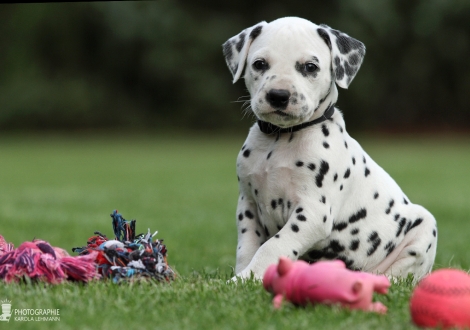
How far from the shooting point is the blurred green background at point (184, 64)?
3491 cm

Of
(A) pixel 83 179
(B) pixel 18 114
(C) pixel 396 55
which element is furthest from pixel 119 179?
(C) pixel 396 55

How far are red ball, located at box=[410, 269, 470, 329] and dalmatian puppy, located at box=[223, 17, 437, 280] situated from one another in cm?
126

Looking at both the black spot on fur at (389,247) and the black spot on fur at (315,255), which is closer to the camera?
the black spot on fur at (315,255)

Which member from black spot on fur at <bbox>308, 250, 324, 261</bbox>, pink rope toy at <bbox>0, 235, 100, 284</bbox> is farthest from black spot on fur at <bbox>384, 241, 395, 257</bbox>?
pink rope toy at <bbox>0, 235, 100, 284</bbox>

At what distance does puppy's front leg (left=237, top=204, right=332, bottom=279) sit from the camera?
4457 millimetres

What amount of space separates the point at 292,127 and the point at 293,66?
1.38ft

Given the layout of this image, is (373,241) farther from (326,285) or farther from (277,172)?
(326,285)

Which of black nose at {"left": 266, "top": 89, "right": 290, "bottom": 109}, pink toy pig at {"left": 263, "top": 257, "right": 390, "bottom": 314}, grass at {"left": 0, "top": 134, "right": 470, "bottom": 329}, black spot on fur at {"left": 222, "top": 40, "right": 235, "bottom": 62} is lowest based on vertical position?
grass at {"left": 0, "top": 134, "right": 470, "bottom": 329}

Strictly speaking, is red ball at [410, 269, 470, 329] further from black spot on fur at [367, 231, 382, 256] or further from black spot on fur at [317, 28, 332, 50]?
black spot on fur at [317, 28, 332, 50]

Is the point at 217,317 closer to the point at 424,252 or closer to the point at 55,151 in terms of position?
the point at 424,252

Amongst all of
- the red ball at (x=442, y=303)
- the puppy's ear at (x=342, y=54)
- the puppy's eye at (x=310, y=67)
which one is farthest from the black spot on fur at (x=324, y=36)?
the red ball at (x=442, y=303)

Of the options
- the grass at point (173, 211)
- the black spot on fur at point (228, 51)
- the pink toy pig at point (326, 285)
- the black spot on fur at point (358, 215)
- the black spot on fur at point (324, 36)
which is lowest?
the grass at point (173, 211)

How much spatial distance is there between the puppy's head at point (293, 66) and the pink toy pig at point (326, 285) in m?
1.21

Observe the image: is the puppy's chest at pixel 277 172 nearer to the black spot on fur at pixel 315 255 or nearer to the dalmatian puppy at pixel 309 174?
the dalmatian puppy at pixel 309 174
